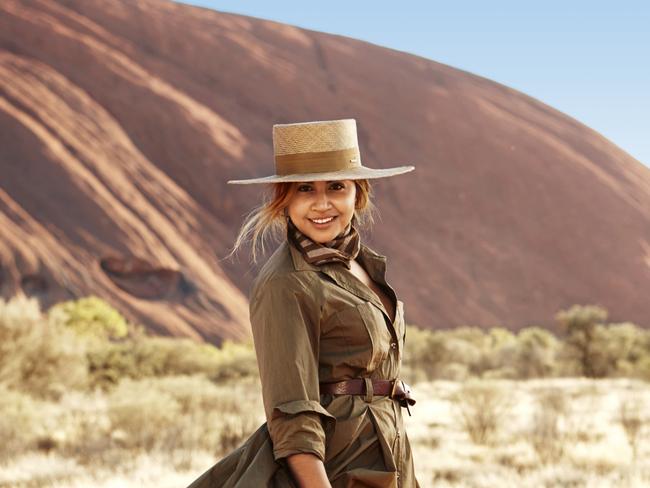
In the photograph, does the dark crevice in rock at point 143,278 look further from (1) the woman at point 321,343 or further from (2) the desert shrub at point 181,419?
(1) the woman at point 321,343

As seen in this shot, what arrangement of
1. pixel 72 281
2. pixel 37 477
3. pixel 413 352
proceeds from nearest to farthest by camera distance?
pixel 37 477, pixel 413 352, pixel 72 281

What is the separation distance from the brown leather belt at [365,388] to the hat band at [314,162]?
0.54 m

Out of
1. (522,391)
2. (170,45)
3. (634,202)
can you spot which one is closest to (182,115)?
(170,45)

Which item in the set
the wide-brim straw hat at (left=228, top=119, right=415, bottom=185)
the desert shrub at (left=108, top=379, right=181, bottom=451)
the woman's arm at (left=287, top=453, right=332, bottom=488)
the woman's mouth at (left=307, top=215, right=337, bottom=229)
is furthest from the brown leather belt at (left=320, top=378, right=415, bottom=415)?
the desert shrub at (left=108, top=379, right=181, bottom=451)

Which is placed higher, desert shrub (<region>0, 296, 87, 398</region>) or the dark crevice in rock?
the dark crevice in rock

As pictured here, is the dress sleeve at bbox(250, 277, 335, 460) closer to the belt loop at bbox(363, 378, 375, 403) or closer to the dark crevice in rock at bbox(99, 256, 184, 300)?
the belt loop at bbox(363, 378, 375, 403)

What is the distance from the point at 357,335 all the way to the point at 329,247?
0.27m

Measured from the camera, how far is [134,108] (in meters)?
40.8

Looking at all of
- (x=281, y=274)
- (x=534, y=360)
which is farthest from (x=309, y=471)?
(x=534, y=360)

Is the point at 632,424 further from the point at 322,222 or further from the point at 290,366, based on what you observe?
the point at 290,366

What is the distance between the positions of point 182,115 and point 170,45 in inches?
287

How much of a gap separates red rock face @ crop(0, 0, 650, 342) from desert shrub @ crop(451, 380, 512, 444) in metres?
19.5

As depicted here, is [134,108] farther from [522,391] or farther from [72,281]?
[522,391]

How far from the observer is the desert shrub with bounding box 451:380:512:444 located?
39.0 ft
